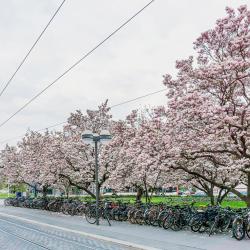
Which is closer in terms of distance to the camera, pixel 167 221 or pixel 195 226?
pixel 195 226

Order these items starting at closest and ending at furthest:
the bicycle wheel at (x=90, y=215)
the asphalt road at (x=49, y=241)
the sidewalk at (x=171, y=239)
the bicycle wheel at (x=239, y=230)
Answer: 1. the sidewalk at (x=171, y=239)
2. the asphalt road at (x=49, y=241)
3. the bicycle wheel at (x=239, y=230)
4. the bicycle wheel at (x=90, y=215)

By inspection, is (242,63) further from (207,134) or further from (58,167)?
(58,167)

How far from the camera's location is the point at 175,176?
2298 centimetres

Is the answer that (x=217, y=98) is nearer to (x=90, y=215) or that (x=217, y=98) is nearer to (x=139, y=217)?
(x=139, y=217)

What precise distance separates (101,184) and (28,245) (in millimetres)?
16172

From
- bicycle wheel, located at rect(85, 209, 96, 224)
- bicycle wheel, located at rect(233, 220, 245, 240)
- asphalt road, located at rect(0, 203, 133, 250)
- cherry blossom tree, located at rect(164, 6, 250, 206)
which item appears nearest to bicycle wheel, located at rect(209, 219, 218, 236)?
bicycle wheel, located at rect(233, 220, 245, 240)

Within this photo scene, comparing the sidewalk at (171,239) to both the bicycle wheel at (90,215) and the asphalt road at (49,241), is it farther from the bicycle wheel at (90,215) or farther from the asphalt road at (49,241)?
the bicycle wheel at (90,215)

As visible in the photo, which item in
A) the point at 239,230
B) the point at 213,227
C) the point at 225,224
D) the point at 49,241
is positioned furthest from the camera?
the point at 225,224

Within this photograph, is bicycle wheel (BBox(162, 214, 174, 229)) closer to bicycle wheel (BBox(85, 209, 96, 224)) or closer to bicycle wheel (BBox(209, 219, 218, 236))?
bicycle wheel (BBox(209, 219, 218, 236))

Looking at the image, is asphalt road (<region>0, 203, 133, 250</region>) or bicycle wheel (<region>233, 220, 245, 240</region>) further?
bicycle wheel (<region>233, 220, 245, 240</region>)

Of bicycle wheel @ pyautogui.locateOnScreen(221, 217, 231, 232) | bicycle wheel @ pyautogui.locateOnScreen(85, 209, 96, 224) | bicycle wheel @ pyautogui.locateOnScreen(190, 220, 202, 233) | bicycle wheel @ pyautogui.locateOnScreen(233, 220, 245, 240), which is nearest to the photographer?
bicycle wheel @ pyautogui.locateOnScreen(233, 220, 245, 240)

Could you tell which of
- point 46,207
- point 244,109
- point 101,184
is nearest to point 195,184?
point 101,184

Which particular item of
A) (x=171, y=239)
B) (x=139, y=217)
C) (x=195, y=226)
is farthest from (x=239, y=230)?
(x=139, y=217)

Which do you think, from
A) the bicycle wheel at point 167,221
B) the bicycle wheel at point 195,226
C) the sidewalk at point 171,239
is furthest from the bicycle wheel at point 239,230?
the bicycle wheel at point 167,221
